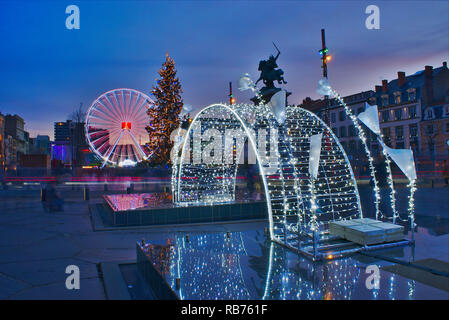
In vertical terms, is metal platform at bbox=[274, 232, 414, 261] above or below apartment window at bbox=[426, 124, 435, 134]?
below

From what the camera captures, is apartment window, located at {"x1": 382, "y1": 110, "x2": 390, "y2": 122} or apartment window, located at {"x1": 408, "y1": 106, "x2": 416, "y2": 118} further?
apartment window, located at {"x1": 382, "y1": 110, "x2": 390, "y2": 122}

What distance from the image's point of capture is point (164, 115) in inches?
1192

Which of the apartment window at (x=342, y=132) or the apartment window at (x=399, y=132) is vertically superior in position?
the apartment window at (x=342, y=132)

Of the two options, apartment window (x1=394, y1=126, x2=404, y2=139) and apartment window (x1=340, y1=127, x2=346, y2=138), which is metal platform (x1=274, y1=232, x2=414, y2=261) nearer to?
apartment window (x1=394, y1=126, x2=404, y2=139)

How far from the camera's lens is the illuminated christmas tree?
30062mm

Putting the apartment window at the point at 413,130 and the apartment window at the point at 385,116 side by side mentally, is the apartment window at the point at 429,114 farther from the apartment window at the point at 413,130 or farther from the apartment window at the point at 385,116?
the apartment window at the point at 385,116

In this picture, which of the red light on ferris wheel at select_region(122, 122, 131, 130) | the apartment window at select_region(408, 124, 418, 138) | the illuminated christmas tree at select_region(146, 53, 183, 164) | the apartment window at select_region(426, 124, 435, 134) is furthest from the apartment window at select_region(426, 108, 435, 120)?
the red light on ferris wheel at select_region(122, 122, 131, 130)

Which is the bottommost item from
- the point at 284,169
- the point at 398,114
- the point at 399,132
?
the point at 284,169

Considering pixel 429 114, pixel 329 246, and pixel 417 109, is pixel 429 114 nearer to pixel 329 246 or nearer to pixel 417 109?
pixel 417 109

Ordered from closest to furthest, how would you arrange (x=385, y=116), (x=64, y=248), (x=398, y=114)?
(x=64, y=248)
(x=398, y=114)
(x=385, y=116)

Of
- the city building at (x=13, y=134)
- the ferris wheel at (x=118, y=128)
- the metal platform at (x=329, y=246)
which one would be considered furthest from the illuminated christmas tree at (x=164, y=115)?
the city building at (x=13, y=134)

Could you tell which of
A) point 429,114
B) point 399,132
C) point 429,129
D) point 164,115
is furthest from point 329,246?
point 399,132

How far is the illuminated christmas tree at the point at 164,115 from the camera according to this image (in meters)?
30.1

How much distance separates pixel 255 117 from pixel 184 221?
4.45 meters
